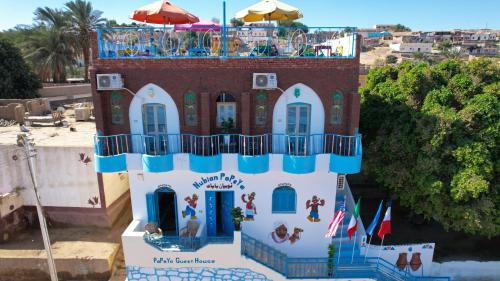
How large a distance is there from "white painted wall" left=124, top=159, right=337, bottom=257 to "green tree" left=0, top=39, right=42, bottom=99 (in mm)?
22834

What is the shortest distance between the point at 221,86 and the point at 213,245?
18.0 feet

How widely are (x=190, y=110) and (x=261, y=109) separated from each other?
2491 millimetres

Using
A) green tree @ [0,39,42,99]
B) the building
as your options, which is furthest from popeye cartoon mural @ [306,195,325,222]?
green tree @ [0,39,42,99]

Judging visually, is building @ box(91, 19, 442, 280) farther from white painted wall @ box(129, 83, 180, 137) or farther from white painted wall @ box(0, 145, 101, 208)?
white painted wall @ box(0, 145, 101, 208)

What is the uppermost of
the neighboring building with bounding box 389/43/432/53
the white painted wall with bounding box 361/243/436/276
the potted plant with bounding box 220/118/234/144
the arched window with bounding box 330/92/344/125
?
the neighboring building with bounding box 389/43/432/53

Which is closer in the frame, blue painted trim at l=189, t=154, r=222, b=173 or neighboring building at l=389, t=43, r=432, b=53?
blue painted trim at l=189, t=154, r=222, b=173

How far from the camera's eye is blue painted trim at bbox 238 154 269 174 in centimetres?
1116

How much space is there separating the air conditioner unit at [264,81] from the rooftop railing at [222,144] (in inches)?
69.1

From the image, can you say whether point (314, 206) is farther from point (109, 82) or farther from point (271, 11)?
point (109, 82)

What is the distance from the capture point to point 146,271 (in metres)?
11.9

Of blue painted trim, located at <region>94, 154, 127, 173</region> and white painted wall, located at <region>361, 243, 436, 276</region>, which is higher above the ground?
blue painted trim, located at <region>94, 154, 127, 173</region>

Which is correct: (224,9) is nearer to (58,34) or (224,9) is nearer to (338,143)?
(338,143)

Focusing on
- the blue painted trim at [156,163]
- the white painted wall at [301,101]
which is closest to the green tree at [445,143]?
the white painted wall at [301,101]

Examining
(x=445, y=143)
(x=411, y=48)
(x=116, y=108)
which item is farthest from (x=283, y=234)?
(x=411, y=48)
